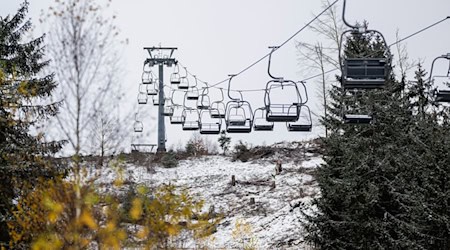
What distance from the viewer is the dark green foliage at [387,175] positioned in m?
16.1

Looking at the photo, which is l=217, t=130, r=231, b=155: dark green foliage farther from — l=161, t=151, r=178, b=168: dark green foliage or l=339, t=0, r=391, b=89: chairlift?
l=339, t=0, r=391, b=89: chairlift

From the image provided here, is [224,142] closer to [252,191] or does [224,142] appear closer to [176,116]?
[252,191]

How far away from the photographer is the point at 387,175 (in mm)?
20109

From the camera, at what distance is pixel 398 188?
60.7ft

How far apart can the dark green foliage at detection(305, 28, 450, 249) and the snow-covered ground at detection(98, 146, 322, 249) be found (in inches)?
106

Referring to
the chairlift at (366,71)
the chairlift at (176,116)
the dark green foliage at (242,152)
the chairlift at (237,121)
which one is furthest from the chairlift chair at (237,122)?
the dark green foliage at (242,152)

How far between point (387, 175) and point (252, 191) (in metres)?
13.8

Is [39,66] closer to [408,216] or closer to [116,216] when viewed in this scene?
[116,216]

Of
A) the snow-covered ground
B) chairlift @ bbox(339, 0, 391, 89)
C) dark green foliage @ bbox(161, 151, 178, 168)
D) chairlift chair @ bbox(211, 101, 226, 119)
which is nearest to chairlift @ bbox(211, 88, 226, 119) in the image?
chairlift chair @ bbox(211, 101, 226, 119)

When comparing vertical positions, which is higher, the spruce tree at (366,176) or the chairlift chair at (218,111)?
the chairlift chair at (218,111)

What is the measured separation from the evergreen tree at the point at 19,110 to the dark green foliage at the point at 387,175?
7205 millimetres

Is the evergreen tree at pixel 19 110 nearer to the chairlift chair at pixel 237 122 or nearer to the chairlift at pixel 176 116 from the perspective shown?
the chairlift chair at pixel 237 122

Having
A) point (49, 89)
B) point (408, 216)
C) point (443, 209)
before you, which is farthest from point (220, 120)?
point (443, 209)

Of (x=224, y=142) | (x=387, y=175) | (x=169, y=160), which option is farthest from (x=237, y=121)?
(x=224, y=142)
